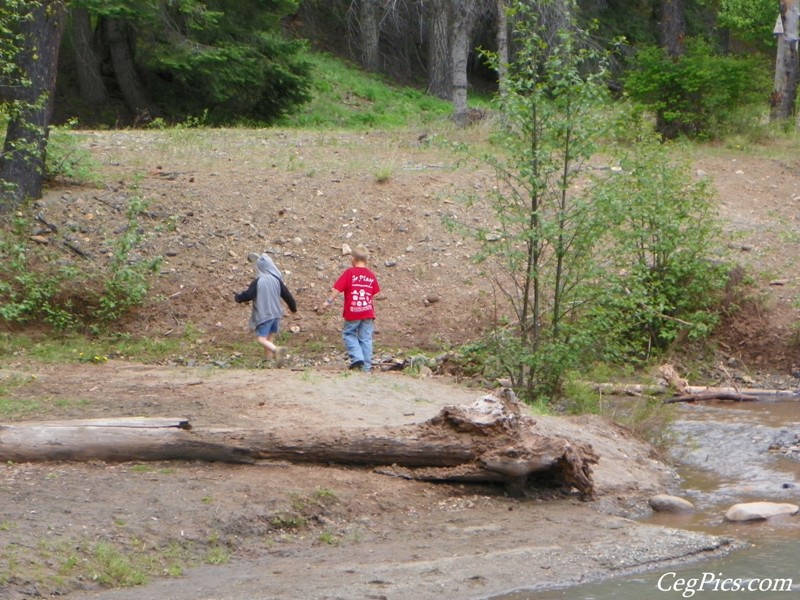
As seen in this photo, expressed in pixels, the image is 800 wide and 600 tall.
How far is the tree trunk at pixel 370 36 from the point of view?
106 feet

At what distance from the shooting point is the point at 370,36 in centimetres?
3288

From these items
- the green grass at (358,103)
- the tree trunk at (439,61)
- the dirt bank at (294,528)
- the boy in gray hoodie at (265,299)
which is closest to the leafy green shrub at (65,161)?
the boy in gray hoodie at (265,299)

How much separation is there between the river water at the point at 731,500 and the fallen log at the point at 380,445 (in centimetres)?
103

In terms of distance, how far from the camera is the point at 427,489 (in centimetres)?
865

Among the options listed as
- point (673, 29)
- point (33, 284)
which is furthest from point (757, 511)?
point (673, 29)

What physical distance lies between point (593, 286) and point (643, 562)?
4.46 m

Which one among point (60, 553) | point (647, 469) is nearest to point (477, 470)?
point (647, 469)

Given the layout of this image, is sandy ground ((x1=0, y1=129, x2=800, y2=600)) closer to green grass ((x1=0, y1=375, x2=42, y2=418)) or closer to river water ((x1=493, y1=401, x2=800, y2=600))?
green grass ((x1=0, y1=375, x2=42, y2=418))

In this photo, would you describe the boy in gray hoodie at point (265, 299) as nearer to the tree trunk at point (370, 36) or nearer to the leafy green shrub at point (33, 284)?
the leafy green shrub at point (33, 284)

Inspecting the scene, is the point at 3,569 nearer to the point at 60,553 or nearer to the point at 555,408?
the point at 60,553

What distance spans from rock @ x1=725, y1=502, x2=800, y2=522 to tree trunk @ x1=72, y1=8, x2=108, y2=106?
61.1 feet

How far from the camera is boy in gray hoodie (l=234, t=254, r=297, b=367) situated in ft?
41.8

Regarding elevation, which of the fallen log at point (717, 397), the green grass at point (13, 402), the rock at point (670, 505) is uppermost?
the green grass at point (13, 402)

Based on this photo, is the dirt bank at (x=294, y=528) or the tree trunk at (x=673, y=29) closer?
the dirt bank at (x=294, y=528)
